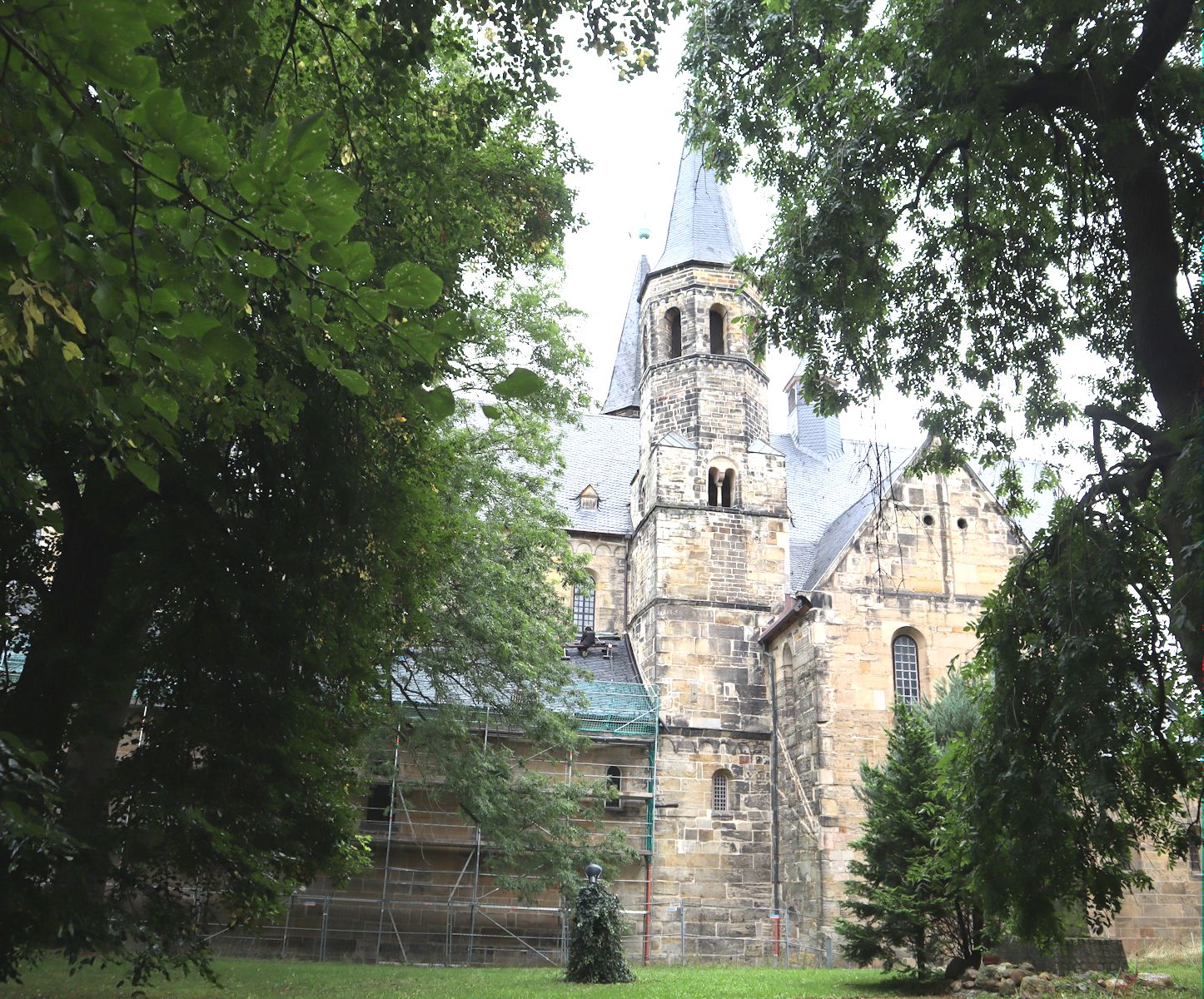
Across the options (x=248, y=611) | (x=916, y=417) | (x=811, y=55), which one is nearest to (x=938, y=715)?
(x=916, y=417)

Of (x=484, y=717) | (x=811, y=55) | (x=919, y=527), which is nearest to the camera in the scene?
(x=811, y=55)

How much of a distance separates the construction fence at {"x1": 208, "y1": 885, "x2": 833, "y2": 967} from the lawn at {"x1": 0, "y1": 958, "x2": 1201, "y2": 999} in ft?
7.53

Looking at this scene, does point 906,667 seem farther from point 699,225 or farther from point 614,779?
point 699,225

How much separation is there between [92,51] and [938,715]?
16876 mm

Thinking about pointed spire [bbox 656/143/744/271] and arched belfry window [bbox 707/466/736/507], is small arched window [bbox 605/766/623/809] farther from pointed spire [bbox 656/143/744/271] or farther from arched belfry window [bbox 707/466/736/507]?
pointed spire [bbox 656/143/744/271]

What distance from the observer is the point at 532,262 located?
38.8ft

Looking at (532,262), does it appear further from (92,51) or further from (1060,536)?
(92,51)

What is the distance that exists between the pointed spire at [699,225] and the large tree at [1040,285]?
1517 cm

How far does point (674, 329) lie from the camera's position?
84.2 feet

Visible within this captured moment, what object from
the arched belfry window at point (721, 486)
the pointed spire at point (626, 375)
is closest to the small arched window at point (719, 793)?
the arched belfry window at point (721, 486)

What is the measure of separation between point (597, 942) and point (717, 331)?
1540 centimetres

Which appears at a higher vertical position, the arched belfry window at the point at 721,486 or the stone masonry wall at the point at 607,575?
the arched belfry window at the point at 721,486

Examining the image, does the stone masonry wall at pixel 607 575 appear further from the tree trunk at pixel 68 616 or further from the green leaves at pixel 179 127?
the green leaves at pixel 179 127

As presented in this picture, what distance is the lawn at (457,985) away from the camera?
39.0 feet
